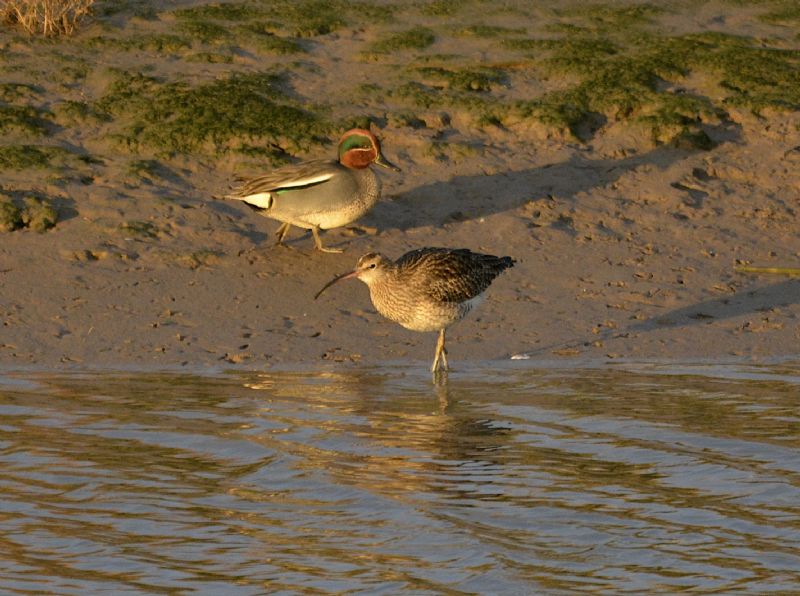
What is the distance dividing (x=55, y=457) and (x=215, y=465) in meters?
0.90

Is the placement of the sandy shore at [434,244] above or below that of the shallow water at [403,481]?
above

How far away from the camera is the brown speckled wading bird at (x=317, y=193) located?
43.5 ft

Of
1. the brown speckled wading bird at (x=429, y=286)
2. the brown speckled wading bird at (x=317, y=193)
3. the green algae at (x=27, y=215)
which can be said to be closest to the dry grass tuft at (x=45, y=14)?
the green algae at (x=27, y=215)

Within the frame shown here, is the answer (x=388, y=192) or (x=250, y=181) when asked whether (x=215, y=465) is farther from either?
(x=388, y=192)

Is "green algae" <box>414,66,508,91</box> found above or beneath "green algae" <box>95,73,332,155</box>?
above

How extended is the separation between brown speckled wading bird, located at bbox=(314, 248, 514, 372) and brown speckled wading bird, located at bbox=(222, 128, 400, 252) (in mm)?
1425

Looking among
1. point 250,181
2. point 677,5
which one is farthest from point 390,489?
point 677,5

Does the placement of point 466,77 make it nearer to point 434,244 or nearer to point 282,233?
point 434,244

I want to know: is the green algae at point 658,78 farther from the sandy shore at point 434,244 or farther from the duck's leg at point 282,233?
the duck's leg at point 282,233

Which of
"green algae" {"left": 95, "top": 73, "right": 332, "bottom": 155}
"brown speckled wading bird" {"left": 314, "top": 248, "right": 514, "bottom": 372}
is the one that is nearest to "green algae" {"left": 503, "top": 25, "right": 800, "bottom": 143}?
"green algae" {"left": 95, "top": 73, "right": 332, "bottom": 155}

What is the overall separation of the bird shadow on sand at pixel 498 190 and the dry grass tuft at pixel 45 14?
15.7ft

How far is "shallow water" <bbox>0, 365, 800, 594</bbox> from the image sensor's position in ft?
22.1

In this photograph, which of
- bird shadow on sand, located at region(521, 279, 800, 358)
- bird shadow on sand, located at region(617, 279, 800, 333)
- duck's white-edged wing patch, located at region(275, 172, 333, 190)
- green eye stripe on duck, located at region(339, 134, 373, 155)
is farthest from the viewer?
green eye stripe on duck, located at region(339, 134, 373, 155)

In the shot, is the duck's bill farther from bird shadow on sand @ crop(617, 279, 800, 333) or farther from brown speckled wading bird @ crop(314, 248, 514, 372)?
bird shadow on sand @ crop(617, 279, 800, 333)
